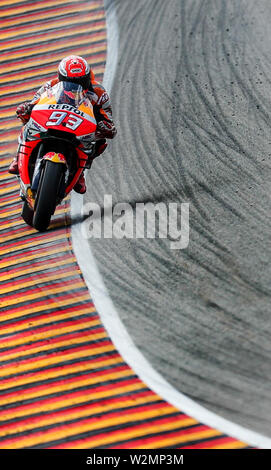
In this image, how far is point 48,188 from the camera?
7391 mm

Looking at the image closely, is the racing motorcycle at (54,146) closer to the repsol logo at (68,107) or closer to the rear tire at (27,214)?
the repsol logo at (68,107)

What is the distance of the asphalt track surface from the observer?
254 inches

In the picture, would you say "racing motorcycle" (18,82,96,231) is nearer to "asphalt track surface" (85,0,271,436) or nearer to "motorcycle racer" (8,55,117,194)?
"motorcycle racer" (8,55,117,194)

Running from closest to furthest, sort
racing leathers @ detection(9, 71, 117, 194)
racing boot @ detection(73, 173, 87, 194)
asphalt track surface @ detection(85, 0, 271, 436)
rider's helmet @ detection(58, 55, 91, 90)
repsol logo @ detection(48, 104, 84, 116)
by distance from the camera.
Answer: asphalt track surface @ detection(85, 0, 271, 436) → repsol logo @ detection(48, 104, 84, 116) → rider's helmet @ detection(58, 55, 91, 90) → racing leathers @ detection(9, 71, 117, 194) → racing boot @ detection(73, 173, 87, 194)

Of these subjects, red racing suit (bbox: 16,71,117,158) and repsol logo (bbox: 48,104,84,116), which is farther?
red racing suit (bbox: 16,71,117,158)

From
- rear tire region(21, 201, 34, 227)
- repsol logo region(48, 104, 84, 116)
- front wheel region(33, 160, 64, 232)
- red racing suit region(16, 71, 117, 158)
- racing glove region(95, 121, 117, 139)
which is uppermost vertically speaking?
red racing suit region(16, 71, 117, 158)

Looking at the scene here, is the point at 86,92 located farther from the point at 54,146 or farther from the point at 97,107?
the point at 54,146

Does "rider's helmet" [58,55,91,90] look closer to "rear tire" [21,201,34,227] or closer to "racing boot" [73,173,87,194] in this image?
"racing boot" [73,173,87,194]

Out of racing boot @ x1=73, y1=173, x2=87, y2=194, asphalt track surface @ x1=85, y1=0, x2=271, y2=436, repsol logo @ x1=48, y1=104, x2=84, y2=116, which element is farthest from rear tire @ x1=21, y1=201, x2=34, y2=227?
repsol logo @ x1=48, y1=104, x2=84, y2=116

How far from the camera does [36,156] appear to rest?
7.93 meters

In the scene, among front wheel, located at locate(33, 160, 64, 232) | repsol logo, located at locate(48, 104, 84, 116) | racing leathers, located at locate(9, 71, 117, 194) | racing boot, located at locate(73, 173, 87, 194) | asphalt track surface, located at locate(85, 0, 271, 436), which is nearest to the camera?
asphalt track surface, located at locate(85, 0, 271, 436)

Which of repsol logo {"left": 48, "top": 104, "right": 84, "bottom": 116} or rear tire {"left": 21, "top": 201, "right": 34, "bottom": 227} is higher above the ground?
repsol logo {"left": 48, "top": 104, "right": 84, "bottom": 116}

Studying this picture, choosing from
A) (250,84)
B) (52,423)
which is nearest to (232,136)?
(250,84)

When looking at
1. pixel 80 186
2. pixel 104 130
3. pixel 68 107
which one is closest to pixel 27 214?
pixel 80 186
